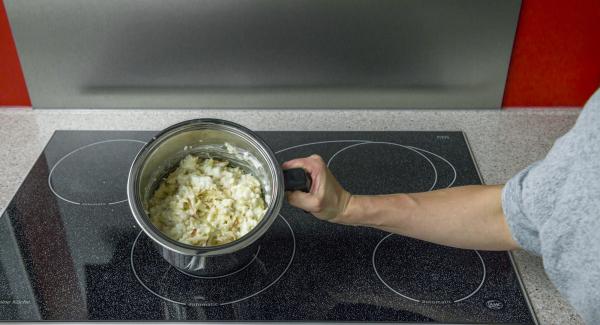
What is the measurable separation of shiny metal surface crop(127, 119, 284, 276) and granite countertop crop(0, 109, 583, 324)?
0.32m

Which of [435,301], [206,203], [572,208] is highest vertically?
[572,208]

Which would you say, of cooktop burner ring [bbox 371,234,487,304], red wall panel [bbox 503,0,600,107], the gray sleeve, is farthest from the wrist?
red wall panel [bbox 503,0,600,107]

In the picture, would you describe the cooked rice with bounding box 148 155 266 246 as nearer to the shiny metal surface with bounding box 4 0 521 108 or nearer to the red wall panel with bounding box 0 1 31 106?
the shiny metal surface with bounding box 4 0 521 108

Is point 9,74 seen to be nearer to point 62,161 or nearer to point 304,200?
point 62,161

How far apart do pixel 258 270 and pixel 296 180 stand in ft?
0.60

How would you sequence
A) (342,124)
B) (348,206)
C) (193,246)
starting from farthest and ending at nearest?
(342,124)
(348,206)
(193,246)

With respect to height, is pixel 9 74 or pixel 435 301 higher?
pixel 9 74

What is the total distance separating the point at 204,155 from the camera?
0.99 metres

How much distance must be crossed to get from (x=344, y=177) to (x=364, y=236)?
0.16 meters

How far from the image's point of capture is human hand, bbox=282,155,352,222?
85cm

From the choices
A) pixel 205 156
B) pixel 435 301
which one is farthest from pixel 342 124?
pixel 435 301

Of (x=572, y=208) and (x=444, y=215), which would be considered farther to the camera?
(x=444, y=215)

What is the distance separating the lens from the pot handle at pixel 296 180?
2.78ft

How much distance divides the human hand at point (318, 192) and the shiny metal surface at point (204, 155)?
0.04 metres
